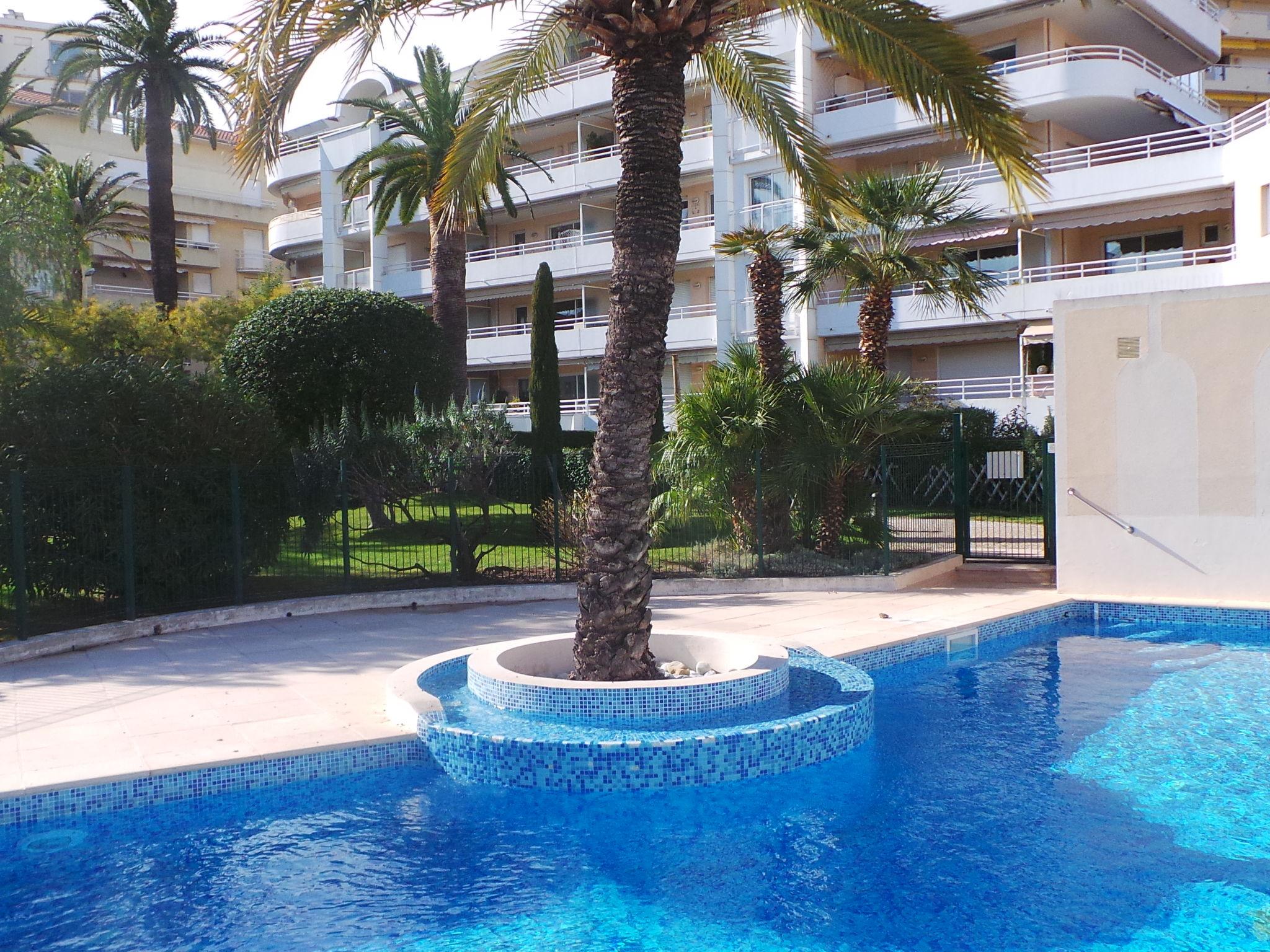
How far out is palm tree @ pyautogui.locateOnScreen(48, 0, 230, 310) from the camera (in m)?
26.6

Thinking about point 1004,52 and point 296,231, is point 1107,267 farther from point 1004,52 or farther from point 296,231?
point 296,231

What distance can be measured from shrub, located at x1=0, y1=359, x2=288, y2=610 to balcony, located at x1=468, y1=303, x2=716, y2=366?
18533 millimetres

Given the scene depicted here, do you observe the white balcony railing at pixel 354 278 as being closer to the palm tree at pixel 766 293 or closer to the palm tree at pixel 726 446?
the palm tree at pixel 766 293

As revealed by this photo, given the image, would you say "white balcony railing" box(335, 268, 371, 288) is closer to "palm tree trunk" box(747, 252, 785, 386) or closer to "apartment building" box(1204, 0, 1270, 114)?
"palm tree trunk" box(747, 252, 785, 386)

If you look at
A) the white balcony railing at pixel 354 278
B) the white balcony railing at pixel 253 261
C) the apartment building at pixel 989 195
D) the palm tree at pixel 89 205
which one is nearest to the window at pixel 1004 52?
the apartment building at pixel 989 195

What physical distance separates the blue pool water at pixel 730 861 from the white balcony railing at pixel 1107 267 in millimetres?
22277

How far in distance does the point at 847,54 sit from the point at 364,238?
38551 mm

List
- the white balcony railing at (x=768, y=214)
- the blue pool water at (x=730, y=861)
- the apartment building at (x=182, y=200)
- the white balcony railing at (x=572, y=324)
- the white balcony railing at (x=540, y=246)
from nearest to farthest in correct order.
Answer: the blue pool water at (x=730, y=861), the white balcony railing at (x=768, y=214), the white balcony railing at (x=540, y=246), the white balcony railing at (x=572, y=324), the apartment building at (x=182, y=200)

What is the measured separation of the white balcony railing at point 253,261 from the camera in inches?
2061

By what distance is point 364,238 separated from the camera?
143 feet

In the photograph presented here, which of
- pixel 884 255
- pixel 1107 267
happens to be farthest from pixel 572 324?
pixel 884 255

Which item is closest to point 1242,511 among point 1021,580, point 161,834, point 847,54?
point 1021,580

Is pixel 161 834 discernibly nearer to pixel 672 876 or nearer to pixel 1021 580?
pixel 672 876

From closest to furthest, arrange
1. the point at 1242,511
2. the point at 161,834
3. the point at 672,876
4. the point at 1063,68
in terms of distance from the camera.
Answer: the point at 672,876 < the point at 161,834 < the point at 1242,511 < the point at 1063,68
